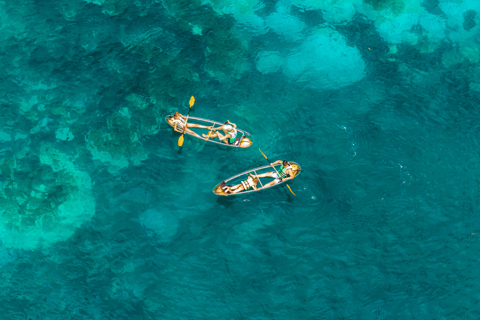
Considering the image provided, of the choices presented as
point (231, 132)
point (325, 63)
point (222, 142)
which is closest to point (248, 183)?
point (222, 142)

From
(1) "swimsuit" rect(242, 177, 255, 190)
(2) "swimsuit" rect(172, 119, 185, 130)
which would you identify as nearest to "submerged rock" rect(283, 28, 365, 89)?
(2) "swimsuit" rect(172, 119, 185, 130)

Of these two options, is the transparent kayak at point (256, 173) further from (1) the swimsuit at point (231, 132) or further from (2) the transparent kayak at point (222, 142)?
(1) the swimsuit at point (231, 132)

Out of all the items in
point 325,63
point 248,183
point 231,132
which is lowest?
point 248,183

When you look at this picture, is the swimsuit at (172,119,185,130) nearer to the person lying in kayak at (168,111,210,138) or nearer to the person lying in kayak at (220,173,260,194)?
the person lying in kayak at (168,111,210,138)

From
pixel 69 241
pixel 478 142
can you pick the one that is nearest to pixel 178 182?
pixel 69 241

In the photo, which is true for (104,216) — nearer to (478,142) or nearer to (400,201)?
(400,201)

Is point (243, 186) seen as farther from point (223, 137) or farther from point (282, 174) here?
point (223, 137)

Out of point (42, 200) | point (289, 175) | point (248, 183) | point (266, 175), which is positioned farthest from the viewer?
point (266, 175)
